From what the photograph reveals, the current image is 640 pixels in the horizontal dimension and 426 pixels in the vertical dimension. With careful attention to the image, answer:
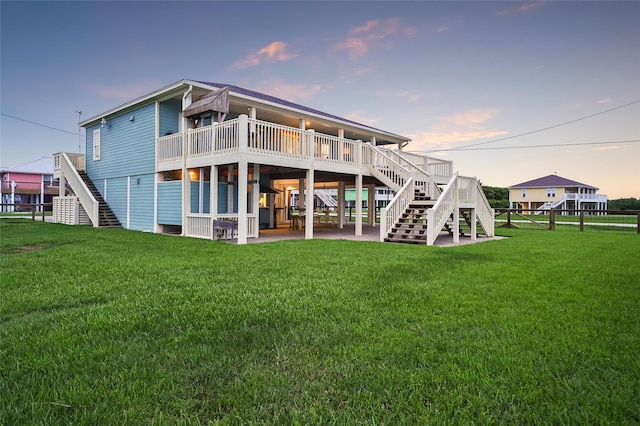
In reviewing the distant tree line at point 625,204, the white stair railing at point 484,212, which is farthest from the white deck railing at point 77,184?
the distant tree line at point 625,204

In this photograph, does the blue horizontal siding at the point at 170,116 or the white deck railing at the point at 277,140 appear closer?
the white deck railing at the point at 277,140

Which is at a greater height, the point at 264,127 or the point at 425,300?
the point at 264,127

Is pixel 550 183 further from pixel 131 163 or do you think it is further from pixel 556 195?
pixel 131 163

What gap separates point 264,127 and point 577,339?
9685 millimetres

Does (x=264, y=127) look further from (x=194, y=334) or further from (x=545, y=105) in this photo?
(x=545, y=105)

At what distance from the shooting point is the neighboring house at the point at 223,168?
36.4 ft

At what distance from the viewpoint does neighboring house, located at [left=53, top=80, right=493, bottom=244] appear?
437 inches

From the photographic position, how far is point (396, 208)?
11547 mm

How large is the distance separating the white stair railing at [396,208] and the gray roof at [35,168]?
150 feet

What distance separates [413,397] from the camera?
2.12 m

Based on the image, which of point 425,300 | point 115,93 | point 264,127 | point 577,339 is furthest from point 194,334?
point 115,93

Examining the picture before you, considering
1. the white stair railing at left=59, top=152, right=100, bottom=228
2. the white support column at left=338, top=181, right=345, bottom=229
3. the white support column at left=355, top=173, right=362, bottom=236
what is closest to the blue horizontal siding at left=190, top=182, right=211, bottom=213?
the white support column at left=355, top=173, right=362, bottom=236

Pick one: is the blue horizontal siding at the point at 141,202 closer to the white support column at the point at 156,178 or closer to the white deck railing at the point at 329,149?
the white support column at the point at 156,178

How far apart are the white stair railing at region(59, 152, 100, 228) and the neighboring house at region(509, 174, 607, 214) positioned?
166ft
